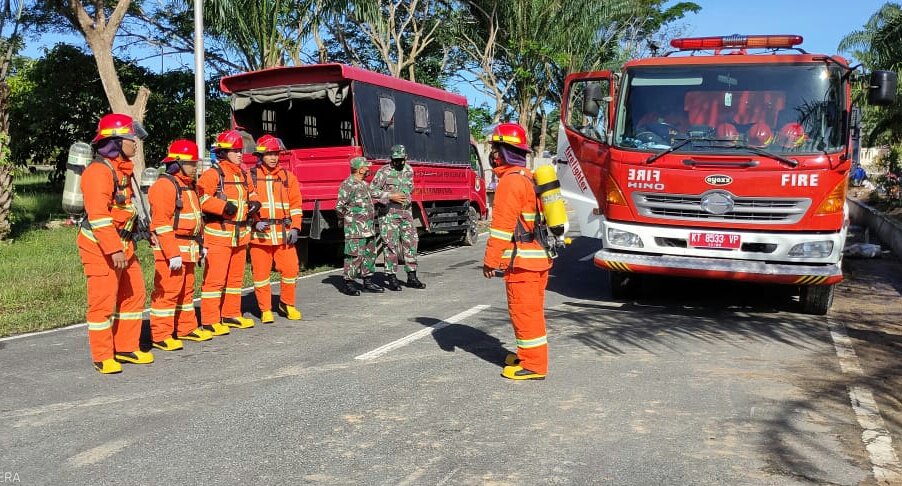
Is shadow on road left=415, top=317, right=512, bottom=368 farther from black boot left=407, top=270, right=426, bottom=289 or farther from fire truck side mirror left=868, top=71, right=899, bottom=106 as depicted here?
fire truck side mirror left=868, top=71, right=899, bottom=106

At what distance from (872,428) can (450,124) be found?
39.0 feet

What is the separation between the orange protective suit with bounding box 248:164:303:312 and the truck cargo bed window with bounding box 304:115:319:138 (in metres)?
6.42

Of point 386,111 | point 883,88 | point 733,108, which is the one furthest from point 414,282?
point 883,88

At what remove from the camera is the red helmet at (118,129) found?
19.4 feet

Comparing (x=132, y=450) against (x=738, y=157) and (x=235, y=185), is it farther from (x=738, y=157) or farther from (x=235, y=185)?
(x=738, y=157)

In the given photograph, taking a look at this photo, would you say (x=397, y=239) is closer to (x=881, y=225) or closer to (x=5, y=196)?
(x=5, y=196)

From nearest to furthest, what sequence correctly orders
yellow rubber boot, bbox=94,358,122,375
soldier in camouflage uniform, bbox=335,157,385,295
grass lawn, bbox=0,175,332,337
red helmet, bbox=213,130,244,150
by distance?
yellow rubber boot, bbox=94,358,122,375 → red helmet, bbox=213,130,244,150 → grass lawn, bbox=0,175,332,337 → soldier in camouflage uniform, bbox=335,157,385,295

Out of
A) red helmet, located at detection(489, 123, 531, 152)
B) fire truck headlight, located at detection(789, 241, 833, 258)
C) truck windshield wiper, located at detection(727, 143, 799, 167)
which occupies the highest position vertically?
red helmet, located at detection(489, 123, 531, 152)

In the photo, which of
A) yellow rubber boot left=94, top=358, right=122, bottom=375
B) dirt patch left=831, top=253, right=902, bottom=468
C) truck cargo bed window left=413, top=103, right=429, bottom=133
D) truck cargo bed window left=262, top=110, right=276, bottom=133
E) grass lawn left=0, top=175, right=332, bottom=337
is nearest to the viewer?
dirt patch left=831, top=253, right=902, bottom=468

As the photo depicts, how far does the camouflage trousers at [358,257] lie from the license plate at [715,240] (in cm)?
401

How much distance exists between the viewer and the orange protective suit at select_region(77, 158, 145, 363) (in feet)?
19.0

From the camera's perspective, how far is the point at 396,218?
10.5 m

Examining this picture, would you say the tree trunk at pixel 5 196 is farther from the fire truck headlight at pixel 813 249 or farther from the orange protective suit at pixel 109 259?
the fire truck headlight at pixel 813 249

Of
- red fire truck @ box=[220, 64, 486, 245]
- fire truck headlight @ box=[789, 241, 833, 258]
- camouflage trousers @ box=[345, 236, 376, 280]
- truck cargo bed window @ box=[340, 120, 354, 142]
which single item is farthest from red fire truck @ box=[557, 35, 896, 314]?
truck cargo bed window @ box=[340, 120, 354, 142]
